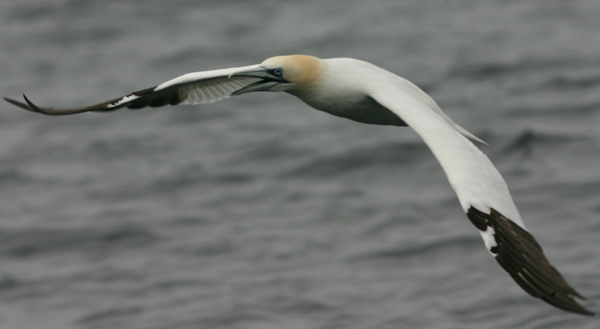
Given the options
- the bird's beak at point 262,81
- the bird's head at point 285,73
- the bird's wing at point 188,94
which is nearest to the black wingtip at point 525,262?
the bird's head at point 285,73

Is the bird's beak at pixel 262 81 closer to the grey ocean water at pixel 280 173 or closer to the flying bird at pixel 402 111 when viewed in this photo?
the flying bird at pixel 402 111

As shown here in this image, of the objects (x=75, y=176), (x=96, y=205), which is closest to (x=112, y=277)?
(x=96, y=205)

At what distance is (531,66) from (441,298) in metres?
8.85

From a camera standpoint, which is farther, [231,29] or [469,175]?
[231,29]

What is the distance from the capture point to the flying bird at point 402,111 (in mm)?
7820

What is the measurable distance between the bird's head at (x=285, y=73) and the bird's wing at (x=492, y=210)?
1263 millimetres

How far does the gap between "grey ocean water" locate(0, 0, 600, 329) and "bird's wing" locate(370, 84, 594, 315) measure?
4106 millimetres

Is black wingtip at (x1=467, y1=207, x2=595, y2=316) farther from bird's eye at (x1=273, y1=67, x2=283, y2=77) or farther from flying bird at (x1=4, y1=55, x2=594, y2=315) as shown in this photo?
bird's eye at (x1=273, y1=67, x2=283, y2=77)

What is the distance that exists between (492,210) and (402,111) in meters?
1.39

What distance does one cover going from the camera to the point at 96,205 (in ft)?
56.4

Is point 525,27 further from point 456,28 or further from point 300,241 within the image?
point 300,241

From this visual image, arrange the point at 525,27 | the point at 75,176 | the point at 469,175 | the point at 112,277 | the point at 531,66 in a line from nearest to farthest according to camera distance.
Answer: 1. the point at 469,175
2. the point at 112,277
3. the point at 75,176
4. the point at 531,66
5. the point at 525,27

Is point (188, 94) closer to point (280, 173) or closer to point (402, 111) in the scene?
point (402, 111)

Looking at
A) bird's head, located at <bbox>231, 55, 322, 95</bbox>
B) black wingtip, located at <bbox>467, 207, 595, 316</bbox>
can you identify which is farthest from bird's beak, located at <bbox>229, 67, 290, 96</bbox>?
black wingtip, located at <bbox>467, 207, 595, 316</bbox>
